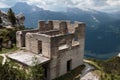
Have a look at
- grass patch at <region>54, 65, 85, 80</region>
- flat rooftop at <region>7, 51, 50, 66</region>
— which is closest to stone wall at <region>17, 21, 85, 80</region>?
grass patch at <region>54, 65, 85, 80</region>

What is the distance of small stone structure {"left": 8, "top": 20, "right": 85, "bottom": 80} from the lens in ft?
109

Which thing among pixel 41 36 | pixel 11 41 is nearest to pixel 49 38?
pixel 41 36

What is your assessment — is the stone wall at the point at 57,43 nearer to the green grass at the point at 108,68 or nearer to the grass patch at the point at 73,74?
the grass patch at the point at 73,74

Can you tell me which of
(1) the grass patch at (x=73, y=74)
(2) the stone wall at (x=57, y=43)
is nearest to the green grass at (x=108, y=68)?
(1) the grass patch at (x=73, y=74)

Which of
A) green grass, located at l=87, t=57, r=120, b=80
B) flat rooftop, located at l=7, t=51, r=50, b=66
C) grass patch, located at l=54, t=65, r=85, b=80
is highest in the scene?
flat rooftop, located at l=7, t=51, r=50, b=66

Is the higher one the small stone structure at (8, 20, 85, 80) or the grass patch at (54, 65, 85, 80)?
the small stone structure at (8, 20, 85, 80)

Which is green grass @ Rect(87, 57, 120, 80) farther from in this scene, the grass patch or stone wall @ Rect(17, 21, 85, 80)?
stone wall @ Rect(17, 21, 85, 80)

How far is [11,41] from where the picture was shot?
4719 centimetres

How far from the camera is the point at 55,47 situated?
33.3 meters

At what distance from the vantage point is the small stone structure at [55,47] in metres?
33.2

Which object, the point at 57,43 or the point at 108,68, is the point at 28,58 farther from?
the point at 108,68

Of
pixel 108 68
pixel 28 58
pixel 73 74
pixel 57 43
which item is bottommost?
pixel 108 68

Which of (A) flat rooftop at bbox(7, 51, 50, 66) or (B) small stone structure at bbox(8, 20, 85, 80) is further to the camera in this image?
(B) small stone structure at bbox(8, 20, 85, 80)

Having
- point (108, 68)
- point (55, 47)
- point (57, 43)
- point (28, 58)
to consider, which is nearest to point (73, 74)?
point (55, 47)
